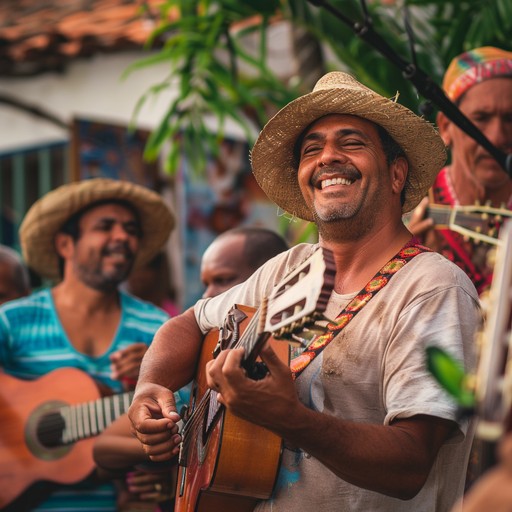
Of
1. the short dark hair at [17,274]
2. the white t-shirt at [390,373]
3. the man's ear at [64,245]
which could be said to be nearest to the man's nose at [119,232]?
the man's ear at [64,245]

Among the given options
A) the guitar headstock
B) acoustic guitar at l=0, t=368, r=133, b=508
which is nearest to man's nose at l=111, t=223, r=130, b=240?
acoustic guitar at l=0, t=368, r=133, b=508

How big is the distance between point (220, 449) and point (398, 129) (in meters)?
1.12

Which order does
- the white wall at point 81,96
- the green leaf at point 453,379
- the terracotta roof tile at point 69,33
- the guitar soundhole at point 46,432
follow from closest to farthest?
the green leaf at point 453,379 < the guitar soundhole at point 46,432 < the terracotta roof tile at point 69,33 < the white wall at point 81,96

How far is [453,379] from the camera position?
156cm

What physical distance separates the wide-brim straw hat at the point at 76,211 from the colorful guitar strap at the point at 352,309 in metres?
2.53

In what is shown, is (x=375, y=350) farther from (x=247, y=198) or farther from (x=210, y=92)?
(x=247, y=198)

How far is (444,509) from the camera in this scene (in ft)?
9.93

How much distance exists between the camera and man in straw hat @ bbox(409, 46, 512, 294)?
412 centimetres

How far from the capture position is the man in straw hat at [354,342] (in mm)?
2684

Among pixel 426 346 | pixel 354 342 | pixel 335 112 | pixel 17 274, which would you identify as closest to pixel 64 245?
pixel 17 274

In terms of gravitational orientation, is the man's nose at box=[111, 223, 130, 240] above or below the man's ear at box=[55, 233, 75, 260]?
above

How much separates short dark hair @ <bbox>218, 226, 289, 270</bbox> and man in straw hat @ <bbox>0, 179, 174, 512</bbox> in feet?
1.82

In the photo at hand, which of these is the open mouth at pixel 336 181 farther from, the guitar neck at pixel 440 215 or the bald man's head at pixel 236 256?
the bald man's head at pixel 236 256

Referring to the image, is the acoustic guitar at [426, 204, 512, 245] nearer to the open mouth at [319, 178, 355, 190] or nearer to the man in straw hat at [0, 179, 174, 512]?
the open mouth at [319, 178, 355, 190]
